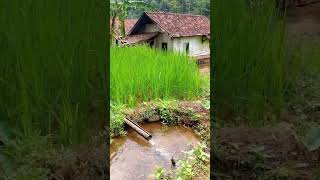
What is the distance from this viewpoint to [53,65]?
47.9 inches

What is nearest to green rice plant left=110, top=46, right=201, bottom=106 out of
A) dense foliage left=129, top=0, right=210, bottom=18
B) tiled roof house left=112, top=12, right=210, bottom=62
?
tiled roof house left=112, top=12, right=210, bottom=62

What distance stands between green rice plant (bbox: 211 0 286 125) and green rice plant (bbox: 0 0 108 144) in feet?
1.52

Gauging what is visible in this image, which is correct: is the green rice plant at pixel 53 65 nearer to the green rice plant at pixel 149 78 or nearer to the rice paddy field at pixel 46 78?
the rice paddy field at pixel 46 78

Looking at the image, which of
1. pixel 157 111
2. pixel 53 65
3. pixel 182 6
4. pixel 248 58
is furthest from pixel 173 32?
pixel 53 65

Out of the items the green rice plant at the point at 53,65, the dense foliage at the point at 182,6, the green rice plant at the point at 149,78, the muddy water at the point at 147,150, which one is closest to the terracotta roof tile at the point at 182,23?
the dense foliage at the point at 182,6

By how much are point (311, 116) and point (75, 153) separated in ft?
3.07

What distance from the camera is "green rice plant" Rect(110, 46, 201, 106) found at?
3.05 m

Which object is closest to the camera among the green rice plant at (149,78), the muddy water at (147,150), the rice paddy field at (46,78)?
the rice paddy field at (46,78)

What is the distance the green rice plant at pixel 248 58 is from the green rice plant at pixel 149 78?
5.34 feet

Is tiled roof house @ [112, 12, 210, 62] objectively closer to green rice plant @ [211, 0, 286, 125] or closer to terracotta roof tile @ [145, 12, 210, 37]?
terracotta roof tile @ [145, 12, 210, 37]

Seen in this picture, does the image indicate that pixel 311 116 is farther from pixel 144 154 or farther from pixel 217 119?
pixel 144 154

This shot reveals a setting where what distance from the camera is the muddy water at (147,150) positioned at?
6.43 ft

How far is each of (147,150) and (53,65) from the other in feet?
3.85

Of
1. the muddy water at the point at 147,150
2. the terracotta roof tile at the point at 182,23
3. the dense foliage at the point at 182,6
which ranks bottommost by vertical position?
the muddy water at the point at 147,150
